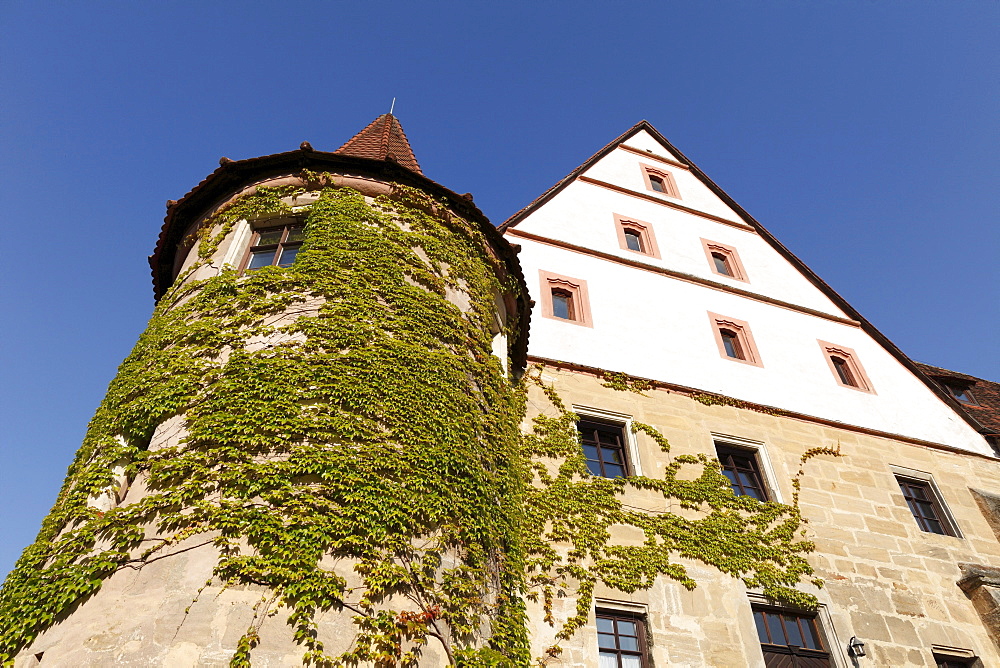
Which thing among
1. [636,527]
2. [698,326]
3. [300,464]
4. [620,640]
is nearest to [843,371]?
[698,326]

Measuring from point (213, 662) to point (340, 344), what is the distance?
9.72 ft

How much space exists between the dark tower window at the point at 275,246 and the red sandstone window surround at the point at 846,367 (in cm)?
1079

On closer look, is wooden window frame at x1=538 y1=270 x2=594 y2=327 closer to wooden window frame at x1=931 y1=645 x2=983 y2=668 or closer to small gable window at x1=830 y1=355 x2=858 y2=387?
small gable window at x1=830 y1=355 x2=858 y2=387

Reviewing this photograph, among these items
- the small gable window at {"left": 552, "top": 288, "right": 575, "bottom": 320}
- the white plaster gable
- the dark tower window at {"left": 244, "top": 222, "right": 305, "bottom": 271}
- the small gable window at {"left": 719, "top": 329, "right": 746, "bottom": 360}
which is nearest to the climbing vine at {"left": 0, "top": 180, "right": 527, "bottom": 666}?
the dark tower window at {"left": 244, "top": 222, "right": 305, "bottom": 271}

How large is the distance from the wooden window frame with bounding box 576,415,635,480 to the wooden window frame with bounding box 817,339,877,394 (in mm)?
5593

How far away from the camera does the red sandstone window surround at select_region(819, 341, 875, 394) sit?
13828mm

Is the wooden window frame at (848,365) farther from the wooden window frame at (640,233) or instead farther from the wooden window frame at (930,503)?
the wooden window frame at (640,233)

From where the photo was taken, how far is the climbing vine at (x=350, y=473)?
207 inches

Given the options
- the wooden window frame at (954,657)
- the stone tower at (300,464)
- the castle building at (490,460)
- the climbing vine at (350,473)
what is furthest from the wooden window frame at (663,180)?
the wooden window frame at (954,657)

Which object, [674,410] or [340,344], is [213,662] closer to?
[340,344]

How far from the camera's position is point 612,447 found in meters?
10.6

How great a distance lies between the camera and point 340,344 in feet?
22.0

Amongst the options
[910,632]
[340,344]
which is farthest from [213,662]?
[910,632]

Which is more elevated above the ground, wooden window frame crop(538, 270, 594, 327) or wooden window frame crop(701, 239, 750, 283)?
wooden window frame crop(701, 239, 750, 283)
